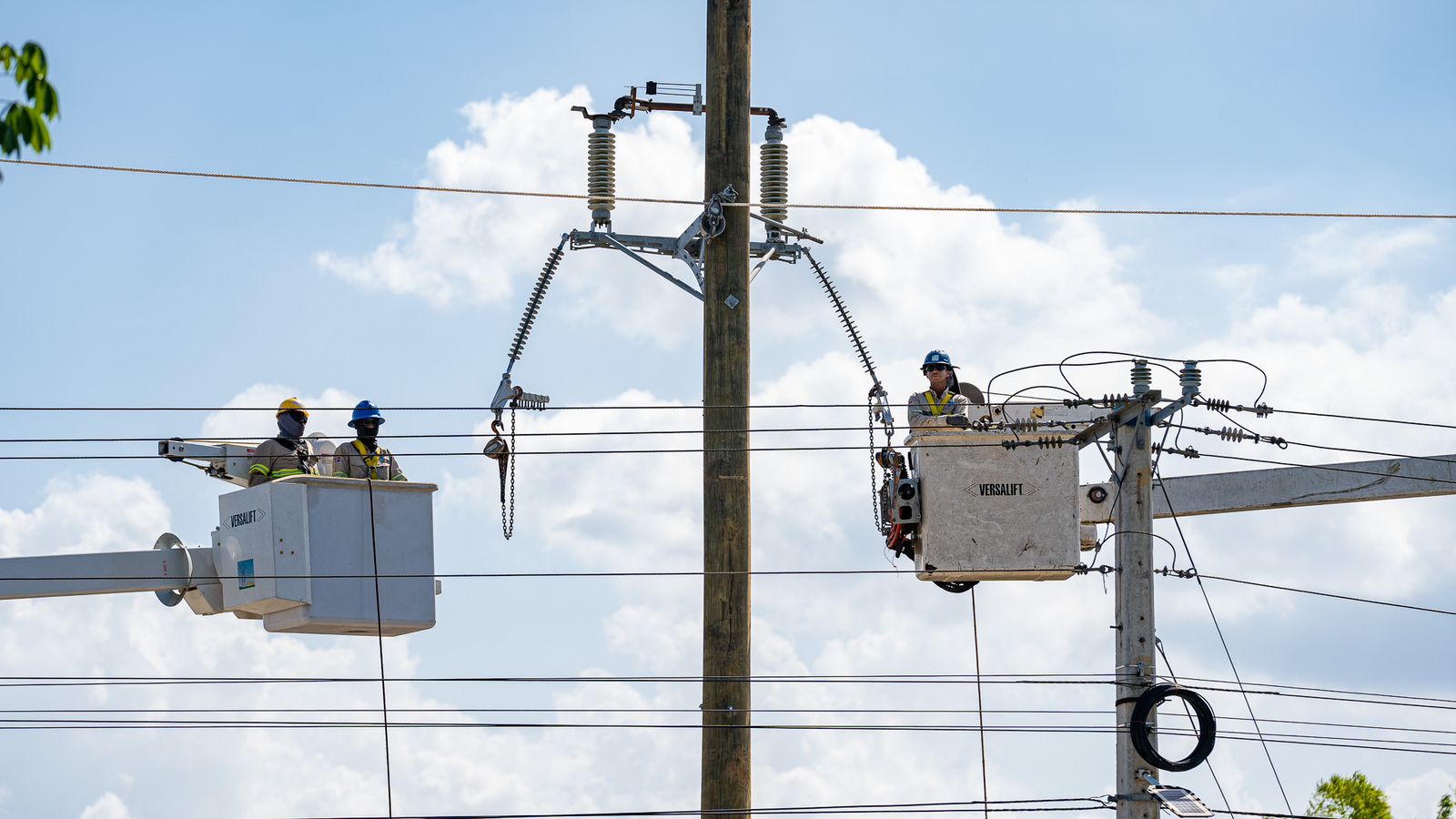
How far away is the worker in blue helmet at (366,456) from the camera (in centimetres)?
1421

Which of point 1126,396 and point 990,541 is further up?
point 1126,396

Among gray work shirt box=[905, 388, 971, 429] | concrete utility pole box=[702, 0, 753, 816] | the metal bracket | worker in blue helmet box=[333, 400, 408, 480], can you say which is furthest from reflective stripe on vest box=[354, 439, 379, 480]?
the metal bracket

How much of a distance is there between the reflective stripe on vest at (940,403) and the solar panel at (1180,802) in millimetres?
2846

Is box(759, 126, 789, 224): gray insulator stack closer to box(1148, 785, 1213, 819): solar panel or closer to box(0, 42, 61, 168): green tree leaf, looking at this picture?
box(1148, 785, 1213, 819): solar panel

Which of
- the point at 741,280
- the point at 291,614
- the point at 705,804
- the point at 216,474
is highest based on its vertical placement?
the point at 741,280

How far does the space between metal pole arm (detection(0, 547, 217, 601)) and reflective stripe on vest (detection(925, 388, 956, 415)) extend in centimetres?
484

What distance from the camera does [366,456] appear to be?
560 inches

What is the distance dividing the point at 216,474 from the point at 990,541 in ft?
16.8

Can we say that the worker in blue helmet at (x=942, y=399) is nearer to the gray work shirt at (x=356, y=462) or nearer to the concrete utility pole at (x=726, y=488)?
the concrete utility pole at (x=726, y=488)

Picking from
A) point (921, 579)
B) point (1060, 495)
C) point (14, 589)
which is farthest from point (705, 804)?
point (14, 589)

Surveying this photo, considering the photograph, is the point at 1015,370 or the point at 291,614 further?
the point at 1015,370

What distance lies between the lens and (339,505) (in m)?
13.7

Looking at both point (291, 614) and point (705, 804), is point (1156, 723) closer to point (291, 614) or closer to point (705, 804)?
point (705, 804)

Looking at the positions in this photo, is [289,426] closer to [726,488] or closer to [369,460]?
[369,460]
